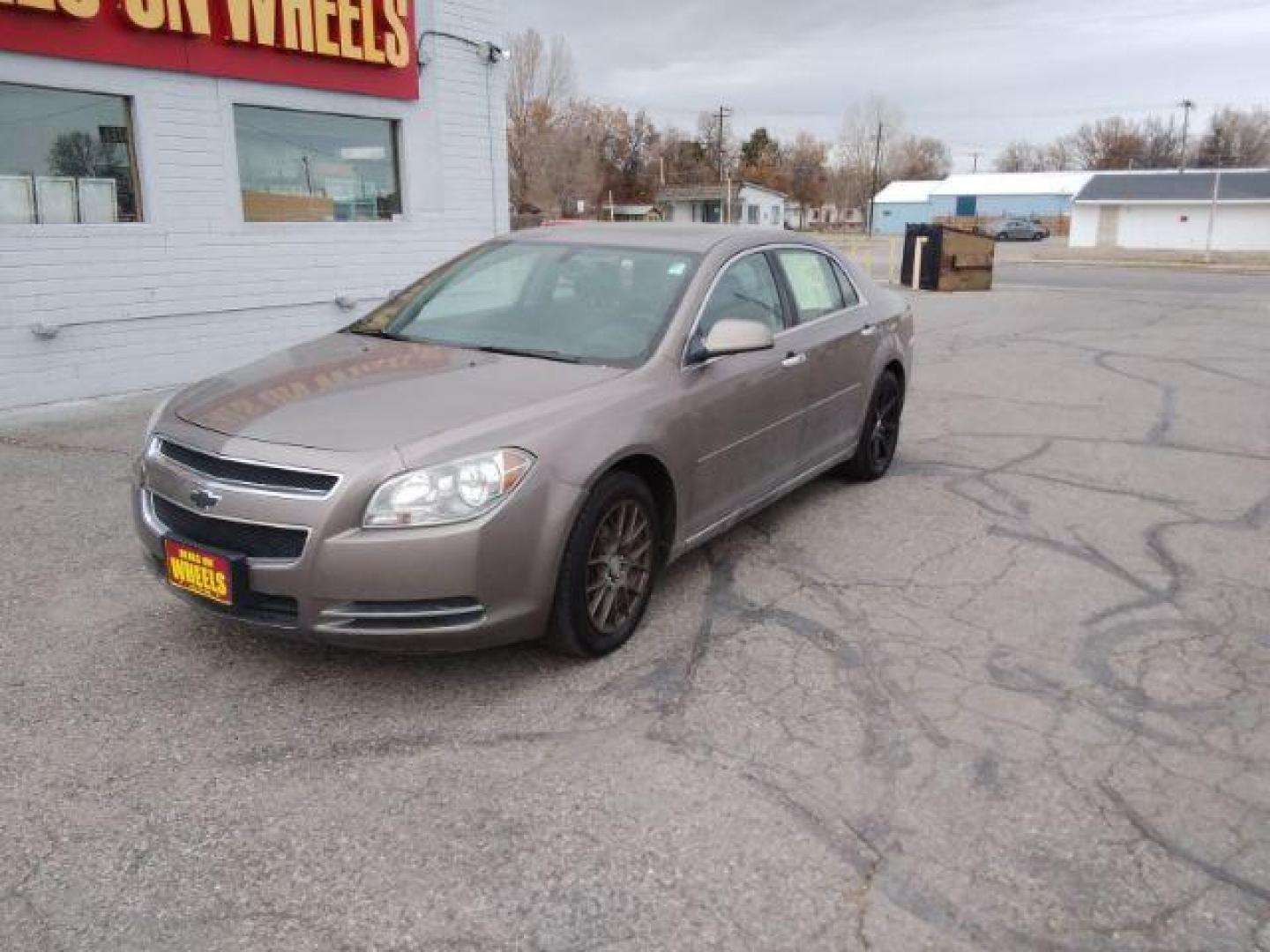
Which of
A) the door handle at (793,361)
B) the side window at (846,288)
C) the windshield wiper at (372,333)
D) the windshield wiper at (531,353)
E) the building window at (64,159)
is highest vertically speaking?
the building window at (64,159)

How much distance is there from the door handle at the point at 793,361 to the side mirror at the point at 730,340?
62 centimetres

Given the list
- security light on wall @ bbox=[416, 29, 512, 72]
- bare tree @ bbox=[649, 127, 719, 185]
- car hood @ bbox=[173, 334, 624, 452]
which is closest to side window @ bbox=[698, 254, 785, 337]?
car hood @ bbox=[173, 334, 624, 452]

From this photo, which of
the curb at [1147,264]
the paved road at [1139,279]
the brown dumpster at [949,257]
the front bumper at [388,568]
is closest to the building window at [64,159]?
the front bumper at [388,568]

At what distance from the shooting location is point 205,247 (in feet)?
30.8

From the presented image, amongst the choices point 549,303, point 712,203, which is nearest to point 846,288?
point 549,303

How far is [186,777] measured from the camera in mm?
3080

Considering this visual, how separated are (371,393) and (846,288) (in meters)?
3.23

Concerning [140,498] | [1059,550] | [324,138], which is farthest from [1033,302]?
[140,498]

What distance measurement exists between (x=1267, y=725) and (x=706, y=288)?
105 inches

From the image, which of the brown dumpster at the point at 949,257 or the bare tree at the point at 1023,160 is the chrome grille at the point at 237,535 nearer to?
the brown dumpster at the point at 949,257

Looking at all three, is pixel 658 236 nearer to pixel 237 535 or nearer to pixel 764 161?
pixel 237 535

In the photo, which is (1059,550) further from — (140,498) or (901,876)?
(140,498)

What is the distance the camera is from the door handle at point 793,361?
4.94 m

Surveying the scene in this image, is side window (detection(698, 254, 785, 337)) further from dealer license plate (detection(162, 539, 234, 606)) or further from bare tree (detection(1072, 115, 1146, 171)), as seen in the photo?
bare tree (detection(1072, 115, 1146, 171))
